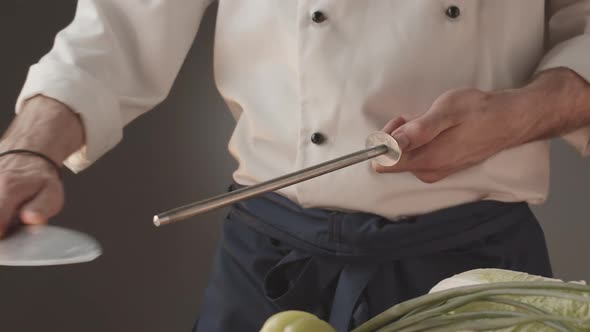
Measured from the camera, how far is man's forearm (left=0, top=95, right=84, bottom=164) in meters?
0.72

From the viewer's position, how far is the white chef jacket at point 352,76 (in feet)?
2.70

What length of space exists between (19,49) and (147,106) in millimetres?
567

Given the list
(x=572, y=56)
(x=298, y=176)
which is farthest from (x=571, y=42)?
(x=298, y=176)

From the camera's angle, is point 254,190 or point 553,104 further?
point 553,104

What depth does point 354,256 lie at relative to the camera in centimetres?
81

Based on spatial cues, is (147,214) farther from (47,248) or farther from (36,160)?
(47,248)

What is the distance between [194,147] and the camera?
1556 mm

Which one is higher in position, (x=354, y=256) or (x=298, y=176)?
(x=298, y=176)

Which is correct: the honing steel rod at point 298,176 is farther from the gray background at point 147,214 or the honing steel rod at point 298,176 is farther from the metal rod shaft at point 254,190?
the gray background at point 147,214

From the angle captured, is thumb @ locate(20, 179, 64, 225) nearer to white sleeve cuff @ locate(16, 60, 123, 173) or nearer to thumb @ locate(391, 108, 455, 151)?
white sleeve cuff @ locate(16, 60, 123, 173)

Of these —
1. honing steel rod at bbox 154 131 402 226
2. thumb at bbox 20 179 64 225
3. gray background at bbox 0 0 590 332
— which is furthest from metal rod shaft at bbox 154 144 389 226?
gray background at bbox 0 0 590 332

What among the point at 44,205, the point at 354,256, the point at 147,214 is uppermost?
the point at 44,205

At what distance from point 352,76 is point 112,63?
27cm

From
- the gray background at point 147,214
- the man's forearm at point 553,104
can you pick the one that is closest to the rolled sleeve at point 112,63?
the man's forearm at point 553,104
